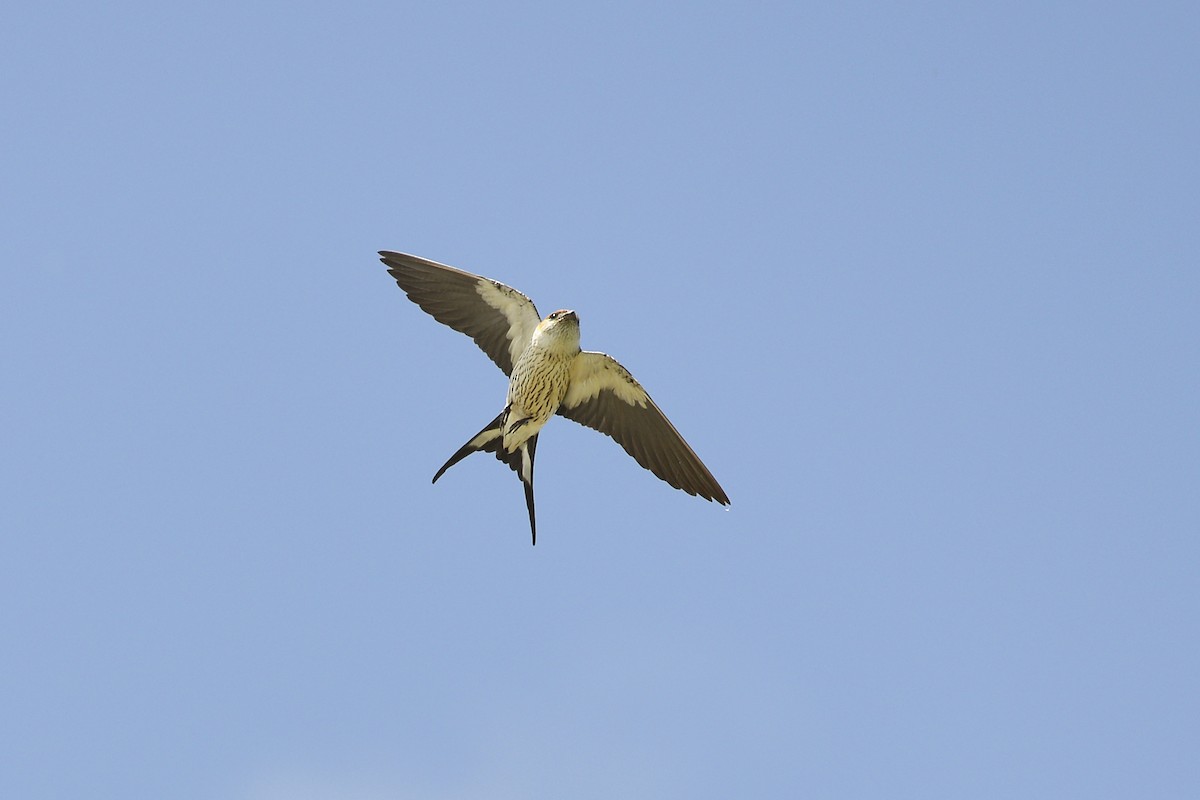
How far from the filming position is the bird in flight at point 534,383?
10.7m

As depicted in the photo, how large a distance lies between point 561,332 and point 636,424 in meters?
1.22

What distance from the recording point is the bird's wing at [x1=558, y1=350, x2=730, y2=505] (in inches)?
436

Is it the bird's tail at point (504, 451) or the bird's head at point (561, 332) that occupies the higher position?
the bird's head at point (561, 332)

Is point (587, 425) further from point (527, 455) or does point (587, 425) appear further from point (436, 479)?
point (436, 479)

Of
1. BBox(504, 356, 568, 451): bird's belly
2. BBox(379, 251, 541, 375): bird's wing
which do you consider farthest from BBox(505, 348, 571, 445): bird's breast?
BBox(379, 251, 541, 375): bird's wing

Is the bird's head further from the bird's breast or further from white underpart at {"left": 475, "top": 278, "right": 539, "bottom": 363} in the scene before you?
white underpart at {"left": 475, "top": 278, "right": 539, "bottom": 363}

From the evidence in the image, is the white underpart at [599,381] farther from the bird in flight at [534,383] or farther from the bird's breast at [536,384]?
the bird's breast at [536,384]

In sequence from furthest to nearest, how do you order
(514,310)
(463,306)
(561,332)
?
(463,306)
(514,310)
(561,332)

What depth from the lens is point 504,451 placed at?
1079cm

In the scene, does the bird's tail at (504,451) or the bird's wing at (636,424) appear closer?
the bird's tail at (504,451)

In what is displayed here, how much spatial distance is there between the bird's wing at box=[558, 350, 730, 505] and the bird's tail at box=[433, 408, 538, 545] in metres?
0.55

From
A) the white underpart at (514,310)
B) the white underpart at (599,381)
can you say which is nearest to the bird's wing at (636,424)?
Answer: the white underpart at (599,381)

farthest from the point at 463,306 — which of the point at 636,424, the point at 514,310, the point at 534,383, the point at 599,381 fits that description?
the point at 636,424

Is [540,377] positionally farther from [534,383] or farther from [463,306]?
[463,306]
